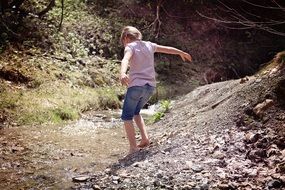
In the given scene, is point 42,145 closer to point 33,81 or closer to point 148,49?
point 148,49

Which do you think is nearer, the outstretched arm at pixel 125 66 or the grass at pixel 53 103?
the outstretched arm at pixel 125 66

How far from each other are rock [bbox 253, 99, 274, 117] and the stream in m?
1.87

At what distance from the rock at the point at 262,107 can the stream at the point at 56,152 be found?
1868mm

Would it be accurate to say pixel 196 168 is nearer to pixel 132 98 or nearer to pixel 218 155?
pixel 218 155

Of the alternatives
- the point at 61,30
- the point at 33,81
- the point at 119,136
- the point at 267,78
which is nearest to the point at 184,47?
the point at 61,30

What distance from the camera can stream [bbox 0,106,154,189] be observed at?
194 inches

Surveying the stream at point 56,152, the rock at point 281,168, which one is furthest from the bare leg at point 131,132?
the rock at point 281,168

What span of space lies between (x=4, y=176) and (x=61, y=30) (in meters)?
8.37

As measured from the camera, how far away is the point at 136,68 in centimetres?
557

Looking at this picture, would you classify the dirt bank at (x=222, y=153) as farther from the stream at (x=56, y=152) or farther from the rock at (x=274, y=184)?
the stream at (x=56, y=152)

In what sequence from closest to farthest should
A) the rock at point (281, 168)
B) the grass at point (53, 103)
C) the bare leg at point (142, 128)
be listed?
the rock at point (281, 168)
the bare leg at point (142, 128)
the grass at point (53, 103)

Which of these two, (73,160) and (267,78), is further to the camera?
(267,78)

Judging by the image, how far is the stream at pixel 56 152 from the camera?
194 inches

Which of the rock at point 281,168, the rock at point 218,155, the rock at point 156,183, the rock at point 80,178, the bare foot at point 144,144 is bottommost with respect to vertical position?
the rock at point 80,178
